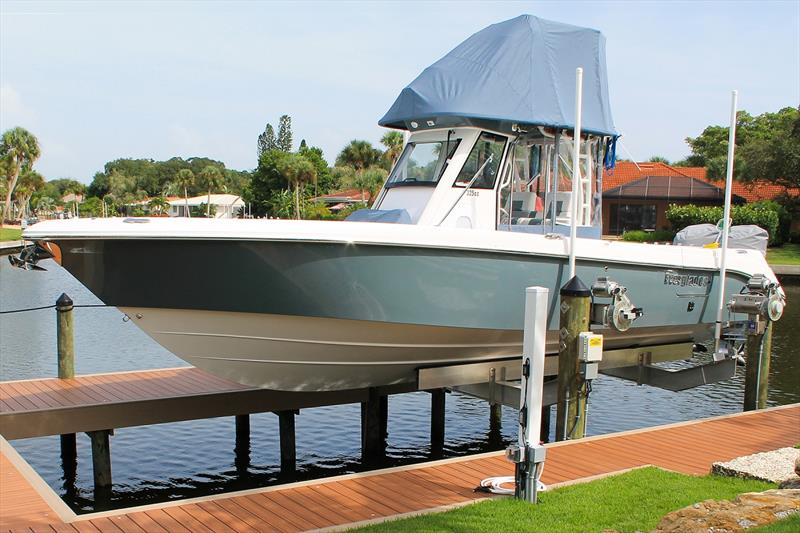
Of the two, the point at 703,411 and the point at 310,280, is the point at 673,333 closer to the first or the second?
the point at 703,411

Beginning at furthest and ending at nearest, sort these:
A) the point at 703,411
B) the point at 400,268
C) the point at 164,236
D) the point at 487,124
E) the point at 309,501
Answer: the point at 703,411
the point at 487,124
the point at 400,268
the point at 164,236
the point at 309,501

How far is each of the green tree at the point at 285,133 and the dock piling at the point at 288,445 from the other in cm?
8094

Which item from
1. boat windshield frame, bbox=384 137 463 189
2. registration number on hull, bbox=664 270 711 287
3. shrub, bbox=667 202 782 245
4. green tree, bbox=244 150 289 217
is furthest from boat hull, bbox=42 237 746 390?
green tree, bbox=244 150 289 217

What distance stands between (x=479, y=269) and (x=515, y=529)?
313cm

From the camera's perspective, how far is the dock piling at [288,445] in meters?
10.2

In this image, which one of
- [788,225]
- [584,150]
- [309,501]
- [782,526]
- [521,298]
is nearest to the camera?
[782,526]

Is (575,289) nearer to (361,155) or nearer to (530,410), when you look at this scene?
(530,410)

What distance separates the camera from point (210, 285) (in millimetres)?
7035

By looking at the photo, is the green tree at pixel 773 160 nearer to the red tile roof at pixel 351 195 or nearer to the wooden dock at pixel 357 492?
the red tile roof at pixel 351 195

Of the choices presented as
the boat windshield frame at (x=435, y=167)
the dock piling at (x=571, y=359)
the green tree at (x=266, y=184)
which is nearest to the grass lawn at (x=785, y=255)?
the boat windshield frame at (x=435, y=167)

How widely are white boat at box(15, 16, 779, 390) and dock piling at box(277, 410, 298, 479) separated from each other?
2.05m

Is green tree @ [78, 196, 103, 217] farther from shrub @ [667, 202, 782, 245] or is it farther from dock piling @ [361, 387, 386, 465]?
dock piling @ [361, 387, 386, 465]

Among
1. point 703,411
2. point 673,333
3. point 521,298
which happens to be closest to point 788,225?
point 703,411

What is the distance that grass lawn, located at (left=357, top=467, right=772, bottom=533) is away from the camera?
5.21 meters
